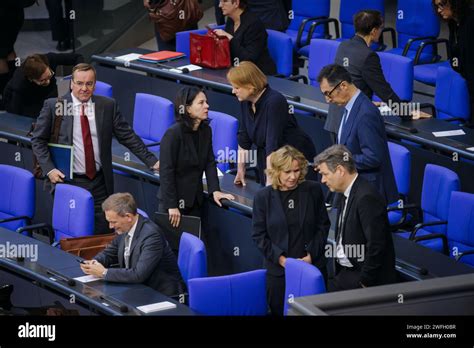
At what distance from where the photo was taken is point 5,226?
25.1 ft

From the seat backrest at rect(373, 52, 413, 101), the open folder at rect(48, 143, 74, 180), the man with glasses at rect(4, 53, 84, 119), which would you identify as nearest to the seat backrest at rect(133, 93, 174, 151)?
the man with glasses at rect(4, 53, 84, 119)

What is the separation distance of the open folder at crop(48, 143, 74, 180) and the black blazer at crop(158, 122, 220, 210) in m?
0.69

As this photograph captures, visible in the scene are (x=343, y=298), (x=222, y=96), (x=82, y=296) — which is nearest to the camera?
(x=343, y=298)

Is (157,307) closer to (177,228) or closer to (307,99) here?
(177,228)

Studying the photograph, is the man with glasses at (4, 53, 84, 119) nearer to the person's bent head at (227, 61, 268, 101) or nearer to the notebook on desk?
the notebook on desk

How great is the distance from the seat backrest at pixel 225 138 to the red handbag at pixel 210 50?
4.55 ft

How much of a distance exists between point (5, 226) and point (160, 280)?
1.98m

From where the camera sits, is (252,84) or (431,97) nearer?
(252,84)

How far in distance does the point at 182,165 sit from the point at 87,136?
0.76 metres

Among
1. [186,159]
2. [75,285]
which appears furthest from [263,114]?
[75,285]

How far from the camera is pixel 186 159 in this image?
6891 mm

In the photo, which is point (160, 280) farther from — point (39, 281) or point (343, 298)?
point (343, 298)

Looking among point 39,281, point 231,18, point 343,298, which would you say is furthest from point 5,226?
point 343,298

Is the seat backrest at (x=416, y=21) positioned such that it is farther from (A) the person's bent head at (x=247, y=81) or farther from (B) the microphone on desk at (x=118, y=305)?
(B) the microphone on desk at (x=118, y=305)
